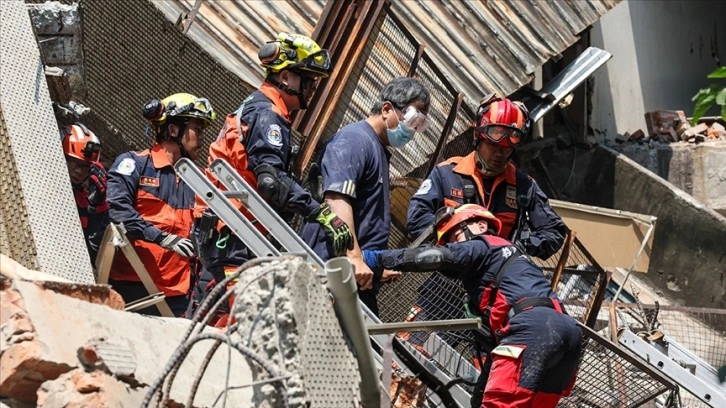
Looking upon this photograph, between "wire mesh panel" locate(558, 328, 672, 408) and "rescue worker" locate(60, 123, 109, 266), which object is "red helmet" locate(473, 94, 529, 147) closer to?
"wire mesh panel" locate(558, 328, 672, 408)

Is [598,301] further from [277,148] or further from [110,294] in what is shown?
[110,294]

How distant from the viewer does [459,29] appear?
373 inches

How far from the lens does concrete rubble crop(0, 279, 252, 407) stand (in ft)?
12.0

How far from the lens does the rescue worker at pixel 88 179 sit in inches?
261

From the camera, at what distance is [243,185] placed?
5008mm

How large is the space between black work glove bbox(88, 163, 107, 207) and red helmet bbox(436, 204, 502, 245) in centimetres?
200

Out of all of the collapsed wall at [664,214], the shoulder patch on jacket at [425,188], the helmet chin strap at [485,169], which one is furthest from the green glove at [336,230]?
the collapsed wall at [664,214]

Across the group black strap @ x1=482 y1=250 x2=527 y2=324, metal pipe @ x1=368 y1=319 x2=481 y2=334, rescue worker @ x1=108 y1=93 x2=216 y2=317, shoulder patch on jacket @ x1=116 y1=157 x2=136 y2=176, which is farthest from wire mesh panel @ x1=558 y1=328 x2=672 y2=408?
shoulder patch on jacket @ x1=116 y1=157 x2=136 y2=176

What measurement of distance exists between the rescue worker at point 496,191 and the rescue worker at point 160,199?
1321 millimetres

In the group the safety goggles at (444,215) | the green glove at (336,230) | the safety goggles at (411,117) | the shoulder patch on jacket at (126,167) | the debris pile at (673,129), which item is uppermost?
the safety goggles at (411,117)

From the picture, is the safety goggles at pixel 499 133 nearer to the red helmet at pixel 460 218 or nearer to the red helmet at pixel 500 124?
the red helmet at pixel 500 124

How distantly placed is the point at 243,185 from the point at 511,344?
1.31 meters

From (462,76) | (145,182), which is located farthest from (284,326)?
(462,76)

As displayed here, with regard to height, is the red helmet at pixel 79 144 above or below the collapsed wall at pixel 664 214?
above
